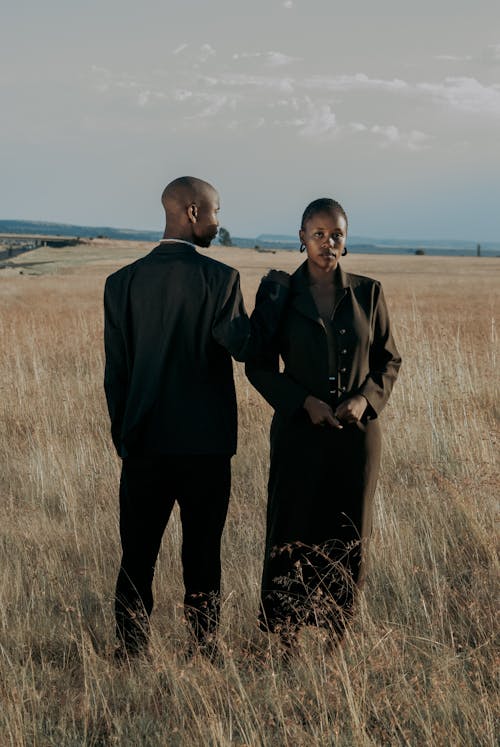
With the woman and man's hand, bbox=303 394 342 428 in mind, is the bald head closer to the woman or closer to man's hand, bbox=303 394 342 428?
the woman

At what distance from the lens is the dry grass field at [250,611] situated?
2.84m

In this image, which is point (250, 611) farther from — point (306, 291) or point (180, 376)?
point (306, 291)

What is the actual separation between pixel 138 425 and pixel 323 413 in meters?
0.73

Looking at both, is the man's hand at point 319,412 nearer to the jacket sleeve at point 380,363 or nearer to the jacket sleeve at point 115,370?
the jacket sleeve at point 380,363

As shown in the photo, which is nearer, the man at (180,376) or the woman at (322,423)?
the man at (180,376)

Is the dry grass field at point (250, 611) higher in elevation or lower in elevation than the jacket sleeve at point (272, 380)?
lower

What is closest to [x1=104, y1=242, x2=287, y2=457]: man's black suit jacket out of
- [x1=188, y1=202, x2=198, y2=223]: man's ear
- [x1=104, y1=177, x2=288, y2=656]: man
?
[x1=104, y1=177, x2=288, y2=656]: man

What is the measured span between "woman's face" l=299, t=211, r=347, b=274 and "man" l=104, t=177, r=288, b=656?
20 cm

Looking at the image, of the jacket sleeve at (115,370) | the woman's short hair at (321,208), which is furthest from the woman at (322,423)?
the jacket sleeve at (115,370)

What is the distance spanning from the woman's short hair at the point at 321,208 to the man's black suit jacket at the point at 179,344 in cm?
43

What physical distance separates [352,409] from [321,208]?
2.71ft

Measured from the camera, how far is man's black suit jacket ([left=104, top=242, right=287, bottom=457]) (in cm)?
312

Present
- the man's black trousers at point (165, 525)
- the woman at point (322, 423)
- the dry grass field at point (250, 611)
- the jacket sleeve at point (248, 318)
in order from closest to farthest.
→ the dry grass field at point (250, 611) → the jacket sleeve at point (248, 318) → the man's black trousers at point (165, 525) → the woman at point (322, 423)

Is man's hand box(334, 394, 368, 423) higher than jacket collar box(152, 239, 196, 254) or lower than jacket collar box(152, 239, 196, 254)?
lower
